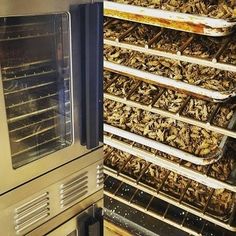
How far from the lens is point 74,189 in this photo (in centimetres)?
125

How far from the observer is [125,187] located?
6.73ft

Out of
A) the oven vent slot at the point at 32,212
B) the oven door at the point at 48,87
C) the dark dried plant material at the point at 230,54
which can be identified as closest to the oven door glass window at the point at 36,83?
the oven door at the point at 48,87

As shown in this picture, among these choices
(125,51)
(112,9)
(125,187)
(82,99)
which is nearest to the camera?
(82,99)

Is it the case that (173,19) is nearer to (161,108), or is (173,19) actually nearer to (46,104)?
(161,108)

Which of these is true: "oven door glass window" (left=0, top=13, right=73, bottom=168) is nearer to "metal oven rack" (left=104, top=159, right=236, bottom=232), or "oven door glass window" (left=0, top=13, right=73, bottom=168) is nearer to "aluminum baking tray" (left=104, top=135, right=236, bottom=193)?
"aluminum baking tray" (left=104, top=135, right=236, bottom=193)

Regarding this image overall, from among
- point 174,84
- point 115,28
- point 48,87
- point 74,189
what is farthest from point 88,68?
point 115,28

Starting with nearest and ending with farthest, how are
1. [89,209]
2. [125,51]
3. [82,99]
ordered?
1. [82,99]
2. [89,209]
3. [125,51]

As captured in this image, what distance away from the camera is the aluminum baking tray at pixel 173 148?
1.52m

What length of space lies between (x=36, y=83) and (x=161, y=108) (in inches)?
28.0

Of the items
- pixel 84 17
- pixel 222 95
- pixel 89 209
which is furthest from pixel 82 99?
pixel 222 95

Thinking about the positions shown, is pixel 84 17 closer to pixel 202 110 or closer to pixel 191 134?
pixel 202 110

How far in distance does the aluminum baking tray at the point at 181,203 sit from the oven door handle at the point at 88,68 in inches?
28.0

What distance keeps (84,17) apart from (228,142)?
98 cm

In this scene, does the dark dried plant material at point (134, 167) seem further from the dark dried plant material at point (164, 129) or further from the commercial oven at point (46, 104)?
the commercial oven at point (46, 104)
